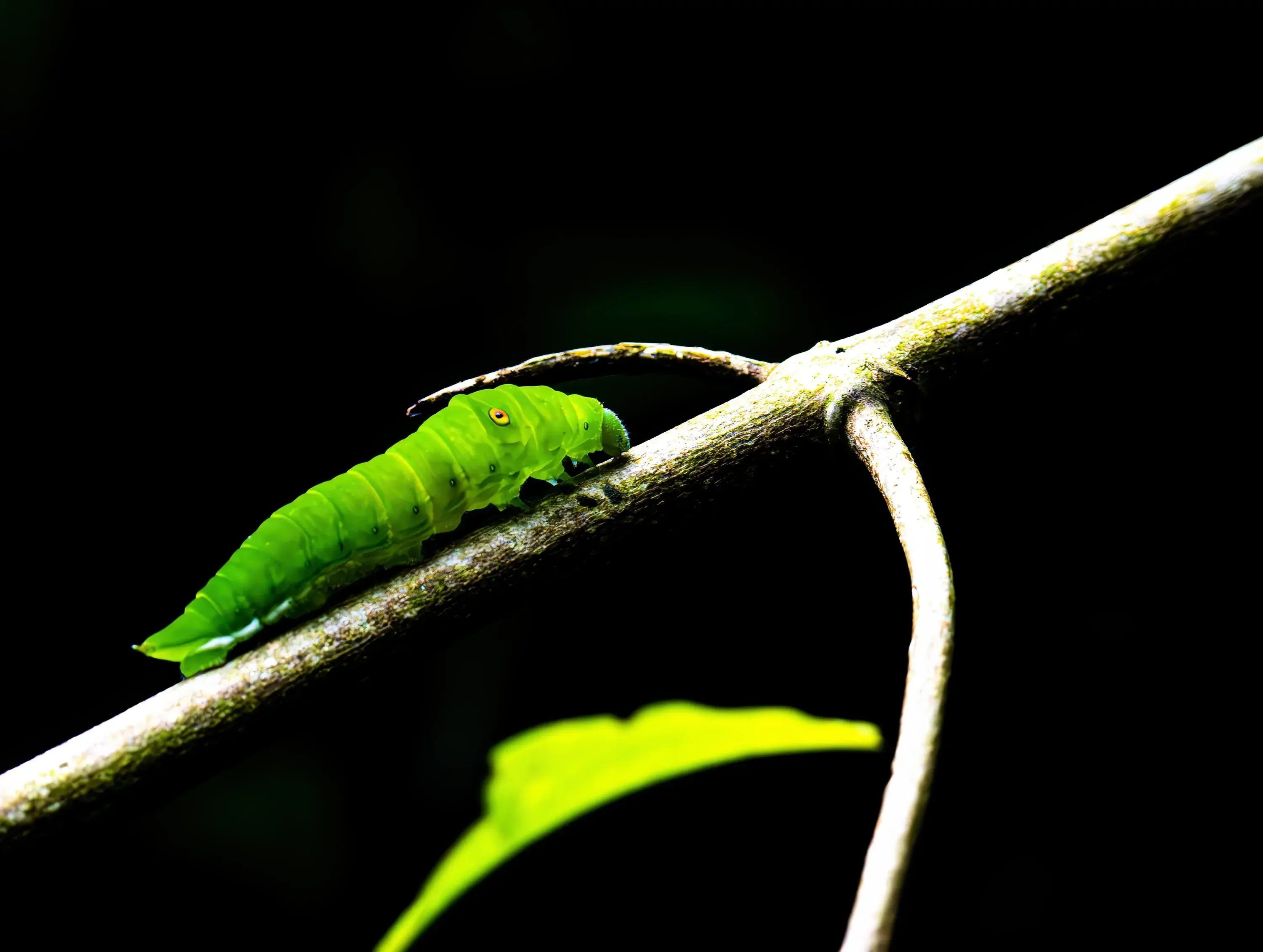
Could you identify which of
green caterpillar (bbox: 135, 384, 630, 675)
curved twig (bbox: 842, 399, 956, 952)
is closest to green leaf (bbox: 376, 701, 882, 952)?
curved twig (bbox: 842, 399, 956, 952)

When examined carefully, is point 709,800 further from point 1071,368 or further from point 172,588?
point 172,588

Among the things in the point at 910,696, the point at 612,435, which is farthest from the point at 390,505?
the point at 910,696

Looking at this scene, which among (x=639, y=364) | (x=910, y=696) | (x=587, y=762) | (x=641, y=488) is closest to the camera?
(x=910, y=696)

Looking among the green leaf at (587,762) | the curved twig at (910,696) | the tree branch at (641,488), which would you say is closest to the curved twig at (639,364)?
the tree branch at (641,488)

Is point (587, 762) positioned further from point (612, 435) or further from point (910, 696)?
point (612, 435)

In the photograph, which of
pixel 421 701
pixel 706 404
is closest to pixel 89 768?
pixel 421 701

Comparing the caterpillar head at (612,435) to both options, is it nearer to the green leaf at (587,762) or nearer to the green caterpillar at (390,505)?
the green caterpillar at (390,505)

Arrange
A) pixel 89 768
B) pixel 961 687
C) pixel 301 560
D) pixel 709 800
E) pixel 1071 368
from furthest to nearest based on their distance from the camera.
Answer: pixel 709 800 → pixel 961 687 → pixel 1071 368 → pixel 301 560 → pixel 89 768
